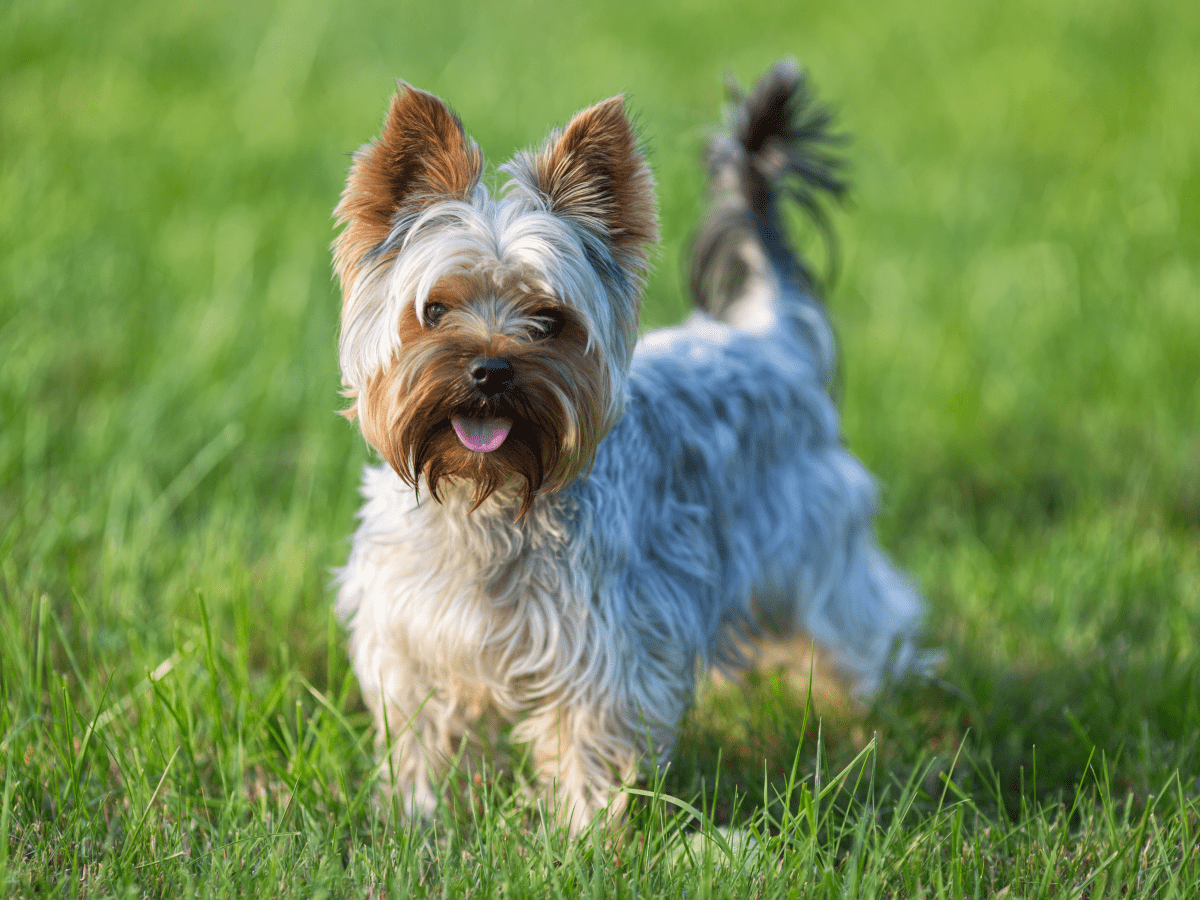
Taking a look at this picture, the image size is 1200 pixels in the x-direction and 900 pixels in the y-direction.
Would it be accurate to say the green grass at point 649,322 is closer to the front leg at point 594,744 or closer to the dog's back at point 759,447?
the front leg at point 594,744

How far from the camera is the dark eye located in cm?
262

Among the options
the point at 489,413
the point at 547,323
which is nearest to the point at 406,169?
the point at 547,323

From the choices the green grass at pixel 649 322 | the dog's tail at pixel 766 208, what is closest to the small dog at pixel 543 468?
the green grass at pixel 649 322

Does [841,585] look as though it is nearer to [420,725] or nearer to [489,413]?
[420,725]

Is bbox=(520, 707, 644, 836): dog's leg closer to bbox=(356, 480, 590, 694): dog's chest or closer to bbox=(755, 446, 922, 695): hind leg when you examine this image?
bbox=(356, 480, 590, 694): dog's chest

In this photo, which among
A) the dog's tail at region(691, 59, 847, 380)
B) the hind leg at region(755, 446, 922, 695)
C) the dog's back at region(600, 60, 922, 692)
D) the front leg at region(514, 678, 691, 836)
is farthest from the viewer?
the dog's tail at region(691, 59, 847, 380)

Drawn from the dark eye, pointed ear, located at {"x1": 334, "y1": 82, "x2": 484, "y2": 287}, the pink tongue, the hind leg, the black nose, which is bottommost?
the hind leg

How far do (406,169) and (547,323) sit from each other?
0.51 m

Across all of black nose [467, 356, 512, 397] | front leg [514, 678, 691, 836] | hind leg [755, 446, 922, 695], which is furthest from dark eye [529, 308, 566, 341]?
hind leg [755, 446, 922, 695]

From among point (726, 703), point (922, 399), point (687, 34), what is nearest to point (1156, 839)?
point (726, 703)

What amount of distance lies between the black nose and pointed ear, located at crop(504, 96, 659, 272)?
1.53 feet

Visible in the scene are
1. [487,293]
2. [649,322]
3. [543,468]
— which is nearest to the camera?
[487,293]

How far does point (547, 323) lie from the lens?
2650 millimetres

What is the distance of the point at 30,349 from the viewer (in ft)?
16.3
